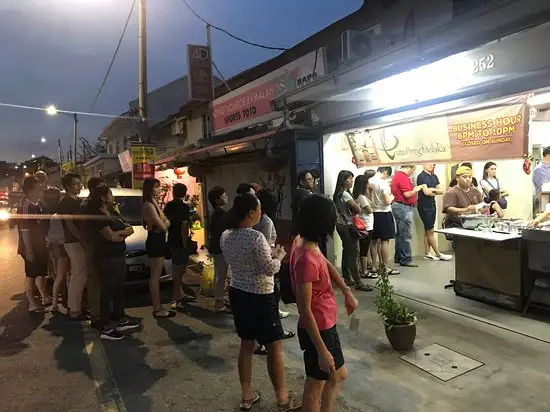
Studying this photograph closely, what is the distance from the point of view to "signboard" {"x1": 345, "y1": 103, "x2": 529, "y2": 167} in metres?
5.64

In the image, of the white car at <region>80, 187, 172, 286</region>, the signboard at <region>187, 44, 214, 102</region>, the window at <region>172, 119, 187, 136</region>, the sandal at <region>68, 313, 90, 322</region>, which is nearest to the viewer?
the sandal at <region>68, 313, 90, 322</region>

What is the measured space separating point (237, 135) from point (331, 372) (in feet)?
32.3

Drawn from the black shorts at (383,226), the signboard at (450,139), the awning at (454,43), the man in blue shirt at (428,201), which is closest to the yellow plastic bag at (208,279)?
the black shorts at (383,226)

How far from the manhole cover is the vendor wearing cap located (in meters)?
2.95

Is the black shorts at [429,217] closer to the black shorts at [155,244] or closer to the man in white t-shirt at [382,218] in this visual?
the man in white t-shirt at [382,218]

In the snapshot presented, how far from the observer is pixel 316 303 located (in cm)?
278

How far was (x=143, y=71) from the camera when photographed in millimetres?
11820

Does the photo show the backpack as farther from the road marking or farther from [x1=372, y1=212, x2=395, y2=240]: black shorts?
[x1=372, y1=212, x2=395, y2=240]: black shorts

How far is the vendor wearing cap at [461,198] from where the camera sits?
7.03 meters

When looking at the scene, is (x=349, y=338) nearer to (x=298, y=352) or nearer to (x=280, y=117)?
(x=298, y=352)

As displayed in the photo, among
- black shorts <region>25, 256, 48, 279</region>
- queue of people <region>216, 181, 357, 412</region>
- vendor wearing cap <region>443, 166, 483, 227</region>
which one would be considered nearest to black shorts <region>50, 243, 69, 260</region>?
black shorts <region>25, 256, 48, 279</region>

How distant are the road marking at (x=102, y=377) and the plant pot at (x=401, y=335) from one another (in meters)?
2.70

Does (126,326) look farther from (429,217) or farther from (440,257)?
(440,257)

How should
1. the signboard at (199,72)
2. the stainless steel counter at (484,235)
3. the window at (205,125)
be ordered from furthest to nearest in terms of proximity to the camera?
the window at (205,125), the signboard at (199,72), the stainless steel counter at (484,235)
